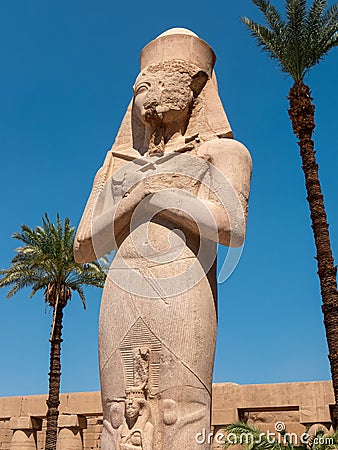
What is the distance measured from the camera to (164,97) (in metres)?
4.04

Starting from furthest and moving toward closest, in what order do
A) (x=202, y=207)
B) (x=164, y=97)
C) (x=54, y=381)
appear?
1. (x=54, y=381)
2. (x=164, y=97)
3. (x=202, y=207)

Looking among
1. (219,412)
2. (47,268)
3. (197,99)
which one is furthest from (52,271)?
(197,99)

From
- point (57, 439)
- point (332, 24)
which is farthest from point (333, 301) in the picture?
point (57, 439)

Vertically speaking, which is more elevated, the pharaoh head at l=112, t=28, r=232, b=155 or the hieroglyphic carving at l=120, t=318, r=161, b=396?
the pharaoh head at l=112, t=28, r=232, b=155

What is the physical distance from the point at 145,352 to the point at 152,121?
5.12 feet

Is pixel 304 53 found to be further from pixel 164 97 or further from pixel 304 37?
pixel 164 97

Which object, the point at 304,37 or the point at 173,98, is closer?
the point at 173,98

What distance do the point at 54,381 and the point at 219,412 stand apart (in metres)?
4.81

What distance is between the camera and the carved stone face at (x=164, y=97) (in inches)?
159

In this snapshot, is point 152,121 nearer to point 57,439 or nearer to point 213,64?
point 213,64

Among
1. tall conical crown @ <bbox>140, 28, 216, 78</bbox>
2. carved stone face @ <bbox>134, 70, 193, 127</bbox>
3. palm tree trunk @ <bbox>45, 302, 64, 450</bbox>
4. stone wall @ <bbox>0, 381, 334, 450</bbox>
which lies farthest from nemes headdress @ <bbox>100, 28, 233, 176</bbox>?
palm tree trunk @ <bbox>45, 302, 64, 450</bbox>

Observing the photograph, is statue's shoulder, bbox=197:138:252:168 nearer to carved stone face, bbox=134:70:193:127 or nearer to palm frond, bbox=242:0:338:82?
carved stone face, bbox=134:70:193:127

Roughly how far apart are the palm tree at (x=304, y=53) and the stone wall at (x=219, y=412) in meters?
5.11

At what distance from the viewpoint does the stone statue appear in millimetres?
3369
